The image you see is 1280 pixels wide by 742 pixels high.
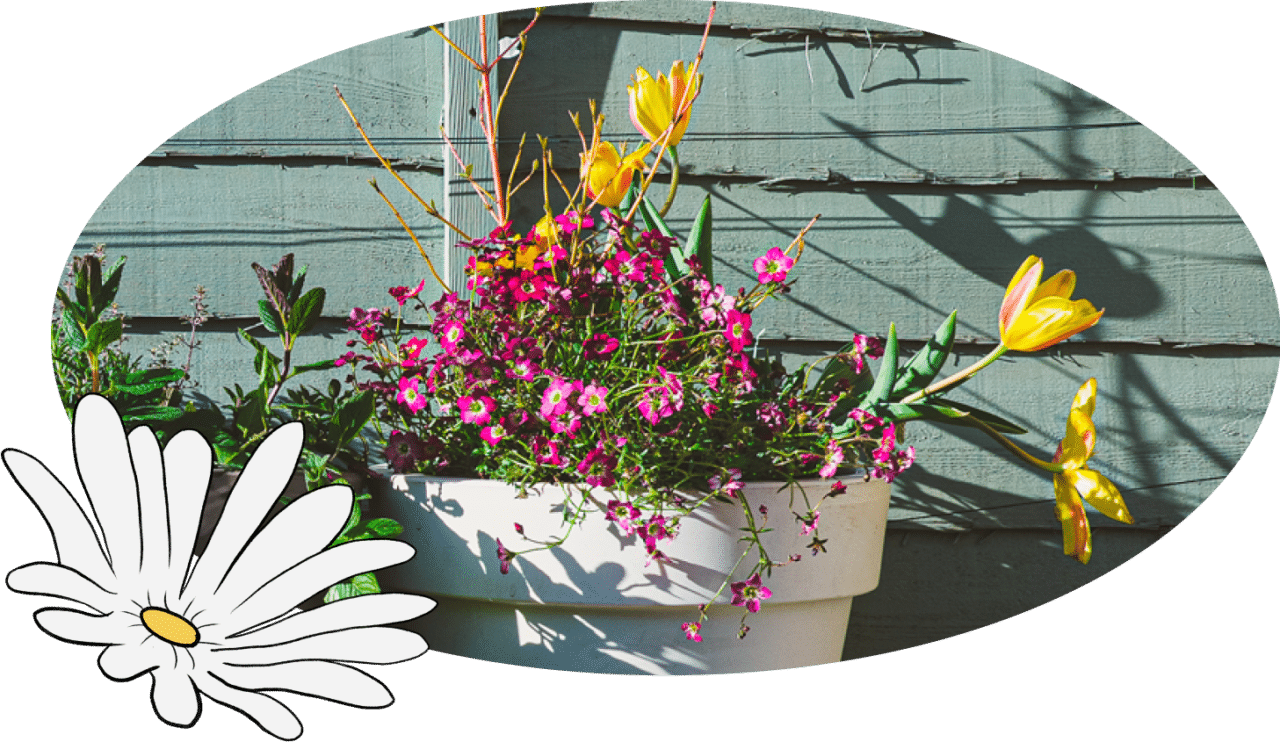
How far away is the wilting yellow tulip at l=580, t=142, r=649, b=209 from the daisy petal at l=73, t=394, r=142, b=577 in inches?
20.9

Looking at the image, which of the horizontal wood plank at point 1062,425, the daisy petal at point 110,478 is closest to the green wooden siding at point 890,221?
the horizontal wood plank at point 1062,425

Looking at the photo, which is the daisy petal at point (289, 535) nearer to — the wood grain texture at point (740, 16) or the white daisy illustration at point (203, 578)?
the white daisy illustration at point (203, 578)

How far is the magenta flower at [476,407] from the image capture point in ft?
3.03

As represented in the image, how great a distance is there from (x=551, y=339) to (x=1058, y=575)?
0.81 metres

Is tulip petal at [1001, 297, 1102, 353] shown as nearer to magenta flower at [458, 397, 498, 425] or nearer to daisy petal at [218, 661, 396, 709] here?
magenta flower at [458, 397, 498, 425]

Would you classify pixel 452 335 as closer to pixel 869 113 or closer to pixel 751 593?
pixel 751 593

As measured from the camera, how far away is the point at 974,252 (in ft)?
4.31

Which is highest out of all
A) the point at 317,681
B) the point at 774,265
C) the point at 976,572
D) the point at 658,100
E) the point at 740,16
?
the point at 740,16

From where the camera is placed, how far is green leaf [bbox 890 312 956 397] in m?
1.01

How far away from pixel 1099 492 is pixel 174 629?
0.88 m

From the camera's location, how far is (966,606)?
1.32 meters

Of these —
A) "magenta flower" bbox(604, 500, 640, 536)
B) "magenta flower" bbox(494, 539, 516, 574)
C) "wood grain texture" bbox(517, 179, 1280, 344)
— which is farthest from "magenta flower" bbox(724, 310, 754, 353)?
"wood grain texture" bbox(517, 179, 1280, 344)

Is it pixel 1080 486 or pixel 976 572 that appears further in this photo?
pixel 976 572

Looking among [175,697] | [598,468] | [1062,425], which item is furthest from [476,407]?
[1062,425]
